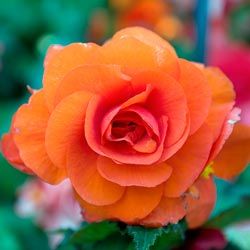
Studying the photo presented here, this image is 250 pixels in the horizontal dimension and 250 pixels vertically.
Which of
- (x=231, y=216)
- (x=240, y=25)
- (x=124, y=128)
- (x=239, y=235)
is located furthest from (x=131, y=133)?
(x=240, y=25)

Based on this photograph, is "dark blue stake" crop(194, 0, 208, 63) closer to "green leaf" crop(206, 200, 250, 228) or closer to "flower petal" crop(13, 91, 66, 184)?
"green leaf" crop(206, 200, 250, 228)

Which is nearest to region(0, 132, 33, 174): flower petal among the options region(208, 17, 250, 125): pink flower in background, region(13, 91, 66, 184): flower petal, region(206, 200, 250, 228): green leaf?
region(13, 91, 66, 184): flower petal

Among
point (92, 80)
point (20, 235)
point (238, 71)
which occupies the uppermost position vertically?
point (92, 80)

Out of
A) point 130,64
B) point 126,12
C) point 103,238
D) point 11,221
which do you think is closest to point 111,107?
point 130,64

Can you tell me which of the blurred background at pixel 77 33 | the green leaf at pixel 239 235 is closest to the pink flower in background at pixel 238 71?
the blurred background at pixel 77 33

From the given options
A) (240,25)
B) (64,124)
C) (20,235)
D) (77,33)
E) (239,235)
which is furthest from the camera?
(240,25)

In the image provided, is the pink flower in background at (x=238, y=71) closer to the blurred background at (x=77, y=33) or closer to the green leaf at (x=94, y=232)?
the blurred background at (x=77, y=33)

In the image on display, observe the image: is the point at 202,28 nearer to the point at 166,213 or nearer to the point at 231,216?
the point at 231,216
